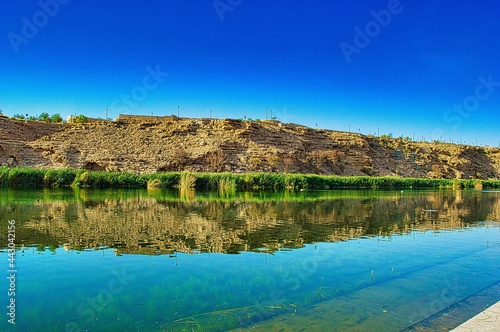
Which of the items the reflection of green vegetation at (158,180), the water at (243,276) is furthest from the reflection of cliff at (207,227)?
the reflection of green vegetation at (158,180)

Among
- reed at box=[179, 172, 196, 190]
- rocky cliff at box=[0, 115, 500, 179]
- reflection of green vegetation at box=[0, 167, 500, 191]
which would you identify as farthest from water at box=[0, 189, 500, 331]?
rocky cliff at box=[0, 115, 500, 179]

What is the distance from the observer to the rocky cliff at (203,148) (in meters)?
49.4

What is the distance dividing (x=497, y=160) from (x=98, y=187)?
235 ft

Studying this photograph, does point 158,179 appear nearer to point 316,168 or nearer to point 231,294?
point 316,168

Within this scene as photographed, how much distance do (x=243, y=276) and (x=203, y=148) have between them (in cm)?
4739

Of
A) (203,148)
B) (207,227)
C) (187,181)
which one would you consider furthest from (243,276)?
(203,148)

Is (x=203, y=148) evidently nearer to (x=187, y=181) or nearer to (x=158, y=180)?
(x=158, y=180)

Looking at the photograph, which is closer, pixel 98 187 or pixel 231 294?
Answer: pixel 231 294

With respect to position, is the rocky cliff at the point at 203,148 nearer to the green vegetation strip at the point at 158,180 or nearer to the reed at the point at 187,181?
the green vegetation strip at the point at 158,180

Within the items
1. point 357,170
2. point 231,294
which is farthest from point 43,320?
point 357,170

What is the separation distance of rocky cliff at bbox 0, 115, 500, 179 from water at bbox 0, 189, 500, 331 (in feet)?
125

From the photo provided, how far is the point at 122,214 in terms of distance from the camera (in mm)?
15836

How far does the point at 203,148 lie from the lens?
178ft

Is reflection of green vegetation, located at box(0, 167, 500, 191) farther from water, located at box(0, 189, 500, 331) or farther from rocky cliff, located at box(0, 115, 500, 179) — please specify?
water, located at box(0, 189, 500, 331)
